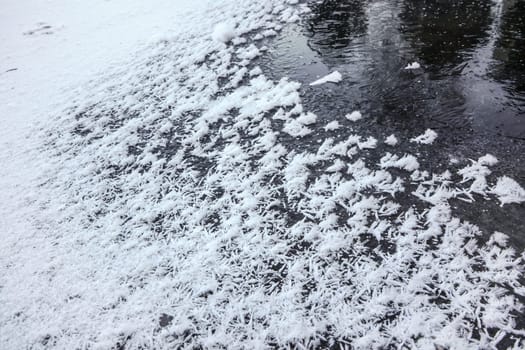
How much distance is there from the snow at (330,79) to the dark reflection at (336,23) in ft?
3.46

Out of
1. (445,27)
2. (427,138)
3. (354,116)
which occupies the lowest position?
(427,138)

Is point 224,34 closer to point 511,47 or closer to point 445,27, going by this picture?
point 445,27

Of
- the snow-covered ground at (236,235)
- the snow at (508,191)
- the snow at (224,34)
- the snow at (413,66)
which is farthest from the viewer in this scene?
the snow at (224,34)

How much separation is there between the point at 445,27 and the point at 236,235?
5346 millimetres

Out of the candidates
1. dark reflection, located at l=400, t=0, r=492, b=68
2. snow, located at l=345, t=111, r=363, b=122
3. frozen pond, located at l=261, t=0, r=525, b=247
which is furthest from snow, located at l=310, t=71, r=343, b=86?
dark reflection, located at l=400, t=0, r=492, b=68

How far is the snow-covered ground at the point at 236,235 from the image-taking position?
243 cm

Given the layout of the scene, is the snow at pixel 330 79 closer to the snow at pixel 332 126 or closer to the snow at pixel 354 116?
the snow at pixel 354 116

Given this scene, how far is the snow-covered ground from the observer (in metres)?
2.43

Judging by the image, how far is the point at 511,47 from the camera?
4754 millimetres

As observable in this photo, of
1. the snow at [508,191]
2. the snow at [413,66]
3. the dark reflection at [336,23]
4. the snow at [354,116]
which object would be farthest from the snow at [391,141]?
the dark reflection at [336,23]

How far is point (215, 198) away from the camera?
12.0 ft

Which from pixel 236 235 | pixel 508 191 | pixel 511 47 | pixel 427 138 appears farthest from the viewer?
pixel 511 47

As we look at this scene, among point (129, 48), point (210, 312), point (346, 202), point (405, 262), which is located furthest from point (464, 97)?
point (129, 48)

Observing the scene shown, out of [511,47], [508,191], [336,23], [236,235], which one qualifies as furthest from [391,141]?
[336,23]
